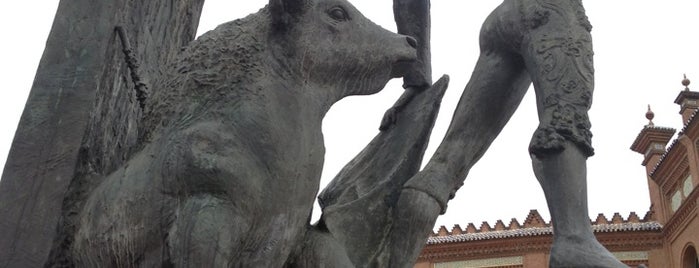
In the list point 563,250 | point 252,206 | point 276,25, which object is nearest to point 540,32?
point 563,250

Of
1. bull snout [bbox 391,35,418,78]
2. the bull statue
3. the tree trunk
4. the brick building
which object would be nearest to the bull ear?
the bull statue

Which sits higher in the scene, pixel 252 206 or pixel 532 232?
pixel 532 232

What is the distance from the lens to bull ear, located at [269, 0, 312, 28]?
1999 mm

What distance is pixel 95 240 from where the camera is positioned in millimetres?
1824

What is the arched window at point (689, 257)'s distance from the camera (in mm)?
25656

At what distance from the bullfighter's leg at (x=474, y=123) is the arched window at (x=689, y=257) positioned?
25041 mm

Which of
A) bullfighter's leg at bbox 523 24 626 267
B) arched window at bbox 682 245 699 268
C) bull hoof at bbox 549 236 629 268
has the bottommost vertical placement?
bull hoof at bbox 549 236 629 268

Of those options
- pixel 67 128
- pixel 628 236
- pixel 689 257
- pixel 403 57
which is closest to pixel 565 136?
pixel 403 57

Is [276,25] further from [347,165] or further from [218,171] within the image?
[347,165]

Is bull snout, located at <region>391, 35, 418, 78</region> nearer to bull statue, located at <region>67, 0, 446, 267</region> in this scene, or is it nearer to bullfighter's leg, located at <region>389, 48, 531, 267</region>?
bull statue, located at <region>67, 0, 446, 267</region>

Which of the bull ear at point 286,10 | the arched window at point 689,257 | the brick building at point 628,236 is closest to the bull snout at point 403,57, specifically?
the bull ear at point 286,10

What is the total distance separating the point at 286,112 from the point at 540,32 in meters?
0.83

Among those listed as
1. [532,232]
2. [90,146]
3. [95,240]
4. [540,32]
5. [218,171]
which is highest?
[532,232]

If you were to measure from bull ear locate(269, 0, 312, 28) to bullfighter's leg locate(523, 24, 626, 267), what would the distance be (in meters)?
0.69
